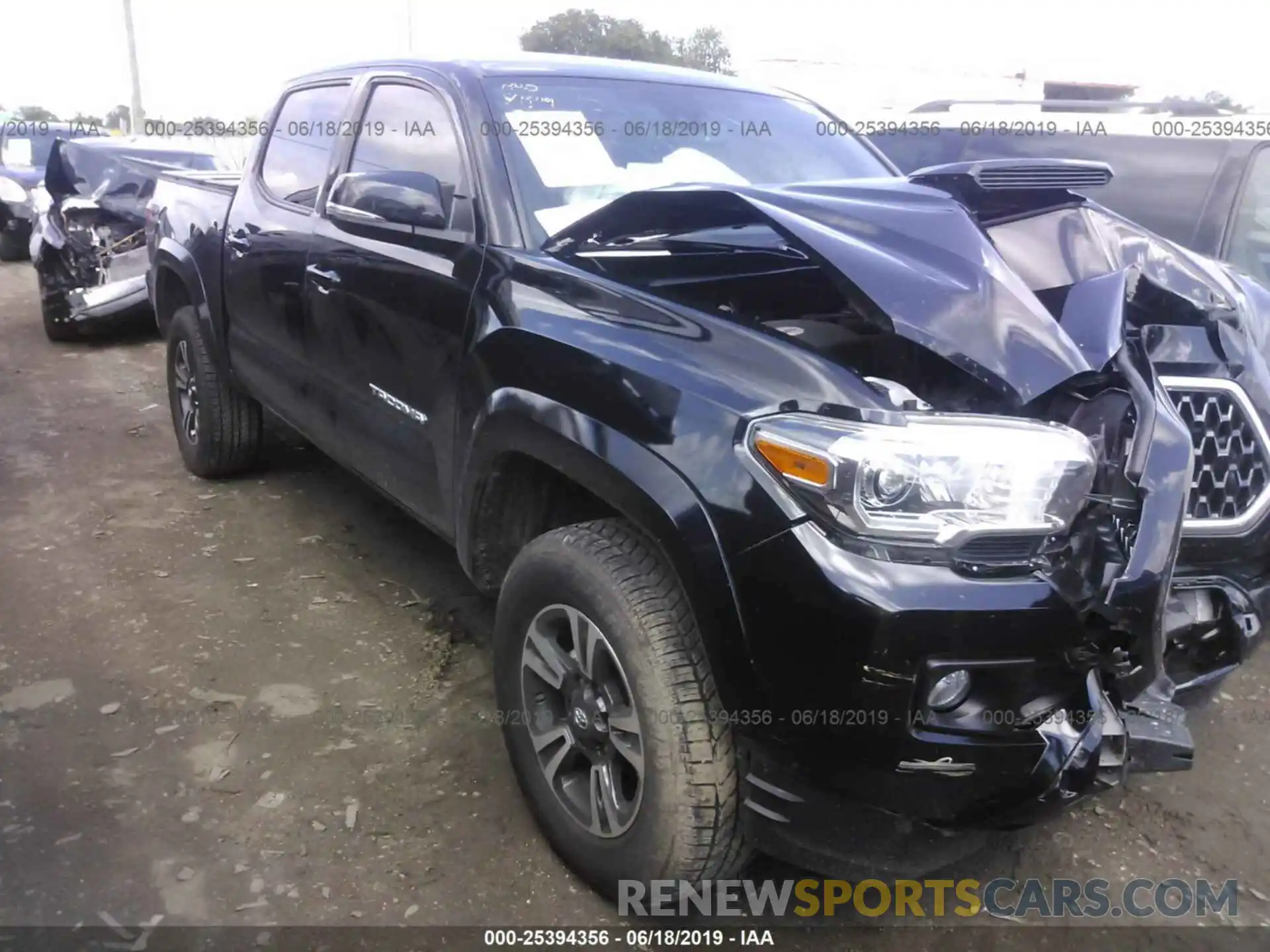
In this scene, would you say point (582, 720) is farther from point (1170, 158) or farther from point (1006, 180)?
point (1170, 158)

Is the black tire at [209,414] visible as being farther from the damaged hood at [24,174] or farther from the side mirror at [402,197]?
the damaged hood at [24,174]

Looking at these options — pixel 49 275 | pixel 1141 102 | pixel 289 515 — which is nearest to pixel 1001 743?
pixel 289 515

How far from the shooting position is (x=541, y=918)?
2.29m

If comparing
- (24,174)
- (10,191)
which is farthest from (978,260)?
(24,174)

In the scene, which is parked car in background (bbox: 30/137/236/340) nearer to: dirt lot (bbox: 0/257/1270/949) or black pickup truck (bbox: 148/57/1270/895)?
dirt lot (bbox: 0/257/1270/949)

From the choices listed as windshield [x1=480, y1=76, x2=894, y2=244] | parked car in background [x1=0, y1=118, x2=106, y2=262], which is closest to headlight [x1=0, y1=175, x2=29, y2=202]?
parked car in background [x1=0, y1=118, x2=106, y2=262]

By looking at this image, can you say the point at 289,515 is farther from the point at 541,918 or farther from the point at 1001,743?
the point at 1001,743

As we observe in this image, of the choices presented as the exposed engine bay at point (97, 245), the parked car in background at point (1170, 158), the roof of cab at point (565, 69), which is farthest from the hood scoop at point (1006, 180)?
the exposed engine bay at point (97, 245)

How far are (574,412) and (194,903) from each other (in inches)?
56.7

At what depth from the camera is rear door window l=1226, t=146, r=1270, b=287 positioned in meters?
4.39

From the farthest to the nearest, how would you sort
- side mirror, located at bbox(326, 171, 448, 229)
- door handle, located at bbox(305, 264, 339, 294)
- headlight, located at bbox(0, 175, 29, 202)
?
1. headlight, located at bbox(0, 175, 29, 202)
2. door handle, located at bbox(305, 264, 339, 294)
3. side mirror, located at bbox(326, 171, 448, 229)

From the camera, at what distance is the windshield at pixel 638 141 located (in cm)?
276

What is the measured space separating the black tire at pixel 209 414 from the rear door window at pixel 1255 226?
453 cm

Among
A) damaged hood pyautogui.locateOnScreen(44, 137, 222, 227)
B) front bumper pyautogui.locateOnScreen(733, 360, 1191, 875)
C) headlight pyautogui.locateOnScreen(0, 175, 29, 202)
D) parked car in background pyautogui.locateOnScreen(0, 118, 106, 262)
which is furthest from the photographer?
parked car in background pyautogui.locateOnScreen(0, 118, 106, 262)
